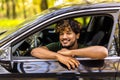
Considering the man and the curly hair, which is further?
the curly hair

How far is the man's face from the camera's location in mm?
3578

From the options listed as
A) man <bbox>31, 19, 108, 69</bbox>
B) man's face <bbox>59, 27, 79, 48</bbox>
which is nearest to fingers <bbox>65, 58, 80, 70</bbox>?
man <bbox>31, 19, 108, 69</bbox>

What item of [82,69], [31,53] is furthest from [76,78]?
[31,53]

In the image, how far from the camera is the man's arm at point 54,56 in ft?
11.1

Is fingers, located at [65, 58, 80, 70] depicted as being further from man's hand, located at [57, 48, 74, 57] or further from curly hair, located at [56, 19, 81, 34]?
curly hair, located at [56, 19, 81, 34]

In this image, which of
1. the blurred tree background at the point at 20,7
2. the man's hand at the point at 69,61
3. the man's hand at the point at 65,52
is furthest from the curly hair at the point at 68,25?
the blurred tree background at the point at 20,7

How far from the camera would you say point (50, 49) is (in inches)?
147

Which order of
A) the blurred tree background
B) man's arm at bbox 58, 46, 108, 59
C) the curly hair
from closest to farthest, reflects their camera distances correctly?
man's arm at bbox 58, 46, 108, 59 < the curly hair < the blurred tree background

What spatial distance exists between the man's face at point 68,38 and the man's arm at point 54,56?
18 cm

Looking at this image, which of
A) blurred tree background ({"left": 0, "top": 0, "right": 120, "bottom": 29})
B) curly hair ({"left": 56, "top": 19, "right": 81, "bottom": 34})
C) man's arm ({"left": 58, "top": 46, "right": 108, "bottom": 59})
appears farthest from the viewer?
blurred tree background ({"left": 0, "top": 0, "right": 120, "bottom": 29})

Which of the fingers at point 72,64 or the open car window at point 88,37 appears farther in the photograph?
the open car window at point 88,37

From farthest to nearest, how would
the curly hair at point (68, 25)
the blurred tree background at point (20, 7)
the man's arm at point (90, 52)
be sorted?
1. the blurred tree background at point (20, 7)
2. the curly hair at point (68, 25)
3. the man's arm at point (90, 52)

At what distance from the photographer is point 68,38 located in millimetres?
3588

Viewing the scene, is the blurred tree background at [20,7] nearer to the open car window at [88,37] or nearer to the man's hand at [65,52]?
the open car window at [88,37]
